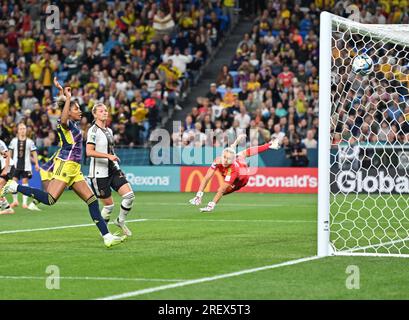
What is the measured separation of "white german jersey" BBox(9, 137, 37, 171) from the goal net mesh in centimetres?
738

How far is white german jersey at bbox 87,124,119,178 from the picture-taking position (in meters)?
14.6

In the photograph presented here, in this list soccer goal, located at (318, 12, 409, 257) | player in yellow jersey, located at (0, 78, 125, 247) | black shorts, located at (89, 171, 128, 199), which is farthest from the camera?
black shorts, located at (89, 171, 128, 199)

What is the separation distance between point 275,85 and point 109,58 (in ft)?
24.6

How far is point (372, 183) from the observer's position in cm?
2792

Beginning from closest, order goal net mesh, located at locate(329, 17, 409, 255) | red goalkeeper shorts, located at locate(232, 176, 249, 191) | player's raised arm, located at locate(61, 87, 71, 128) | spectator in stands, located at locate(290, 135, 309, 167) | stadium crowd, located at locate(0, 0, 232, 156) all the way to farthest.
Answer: player's raised arm, located at locate(61, 87, 71, 128)
goal net mesh, located at locate(329, 17, 409, 255)
red goalkeeper shorts, located at locate(232, 176, 249, 191)
spectator in stands, located at locate(290, 135, 309, 167)
stadium crowd, located at locate(0, 0, 232, 156)

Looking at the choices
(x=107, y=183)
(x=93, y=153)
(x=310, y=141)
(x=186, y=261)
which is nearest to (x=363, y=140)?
(x=310, y=141)

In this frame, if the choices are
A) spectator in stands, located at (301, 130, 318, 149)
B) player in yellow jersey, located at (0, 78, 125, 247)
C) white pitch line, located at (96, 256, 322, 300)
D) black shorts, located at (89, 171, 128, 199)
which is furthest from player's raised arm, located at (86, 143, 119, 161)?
spectator in stands, located at (301, 130, 318, 149)

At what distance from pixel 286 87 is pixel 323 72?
764 inches

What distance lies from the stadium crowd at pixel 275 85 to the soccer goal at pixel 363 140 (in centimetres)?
326

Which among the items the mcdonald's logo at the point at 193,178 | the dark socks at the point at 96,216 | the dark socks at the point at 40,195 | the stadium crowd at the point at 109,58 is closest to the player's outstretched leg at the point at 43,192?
the dark socks at the point at 40,195

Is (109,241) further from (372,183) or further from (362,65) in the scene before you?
(372,183)

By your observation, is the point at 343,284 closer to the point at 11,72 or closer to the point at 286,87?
the point at 286,87

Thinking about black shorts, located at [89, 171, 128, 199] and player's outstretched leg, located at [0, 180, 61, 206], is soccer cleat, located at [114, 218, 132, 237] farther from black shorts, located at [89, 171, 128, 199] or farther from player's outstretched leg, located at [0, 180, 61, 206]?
player's outstretched leg, located at [0, 180, 61, 206]
